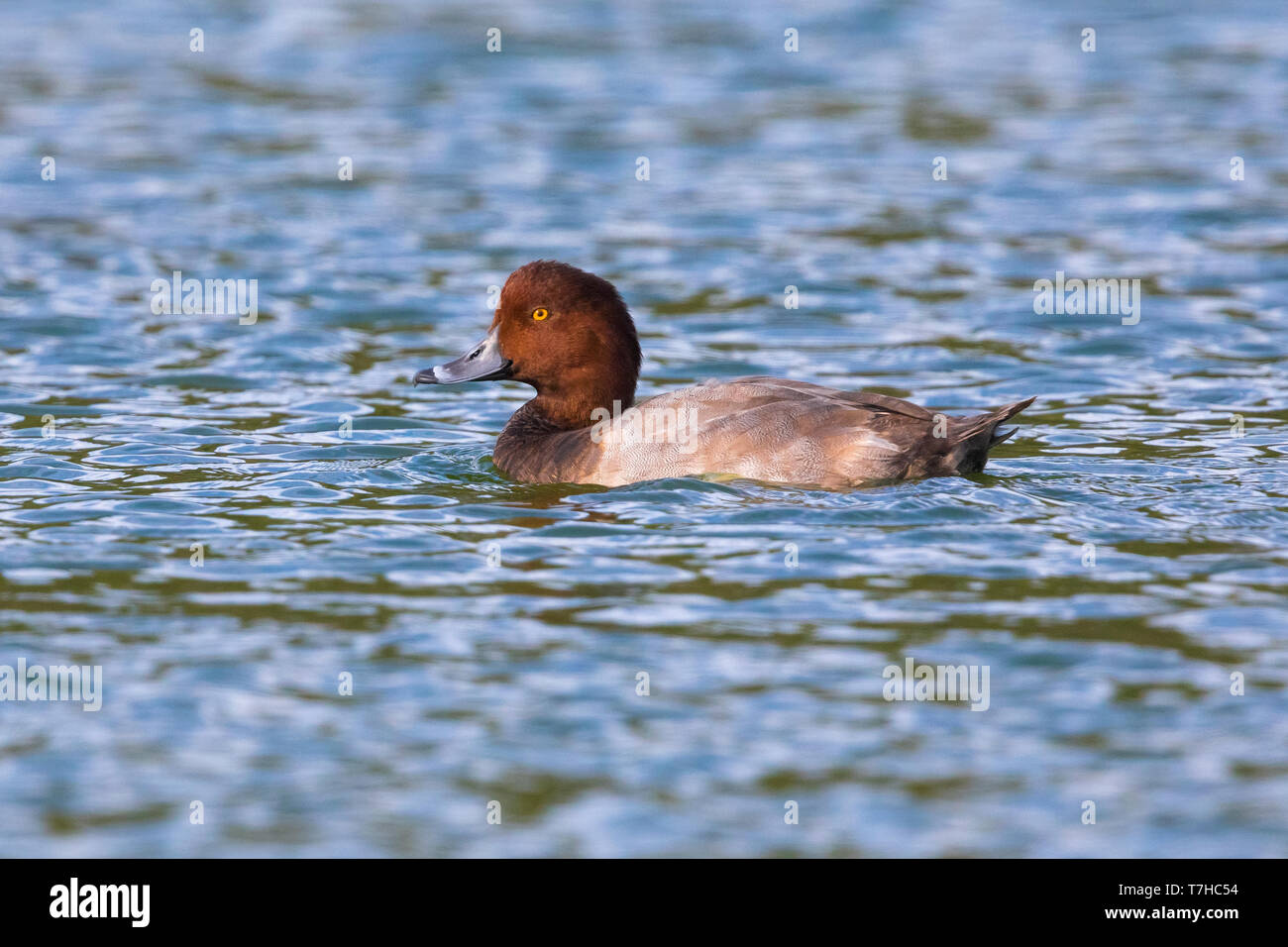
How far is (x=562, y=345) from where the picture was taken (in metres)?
9.51

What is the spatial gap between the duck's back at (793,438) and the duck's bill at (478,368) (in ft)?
3.39

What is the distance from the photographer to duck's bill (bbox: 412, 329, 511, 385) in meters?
9.63

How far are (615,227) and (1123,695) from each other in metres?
9.75

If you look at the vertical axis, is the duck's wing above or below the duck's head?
below

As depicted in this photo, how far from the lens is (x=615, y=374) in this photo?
9516 millimetres

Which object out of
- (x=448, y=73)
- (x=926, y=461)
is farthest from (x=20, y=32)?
(x=926, y=461)
